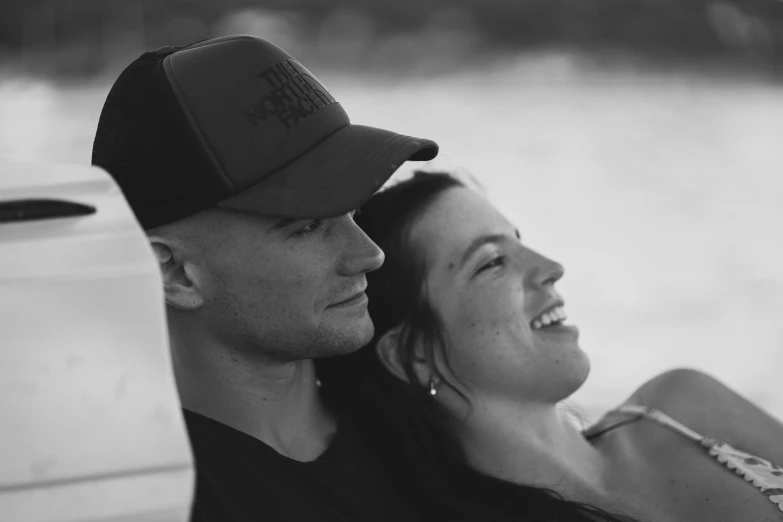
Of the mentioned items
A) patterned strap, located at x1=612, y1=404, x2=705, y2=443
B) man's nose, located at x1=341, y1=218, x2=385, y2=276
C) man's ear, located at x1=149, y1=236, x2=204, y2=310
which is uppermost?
man's nose, located at x1=341, y1=218, x2=385, y2=276

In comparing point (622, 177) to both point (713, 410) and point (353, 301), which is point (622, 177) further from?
point (353, 301)

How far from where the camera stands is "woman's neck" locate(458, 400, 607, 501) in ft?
4.93

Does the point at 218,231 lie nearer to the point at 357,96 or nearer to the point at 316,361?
the point at 316,361

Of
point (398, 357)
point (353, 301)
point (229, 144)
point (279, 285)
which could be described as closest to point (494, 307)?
point (398, 357)

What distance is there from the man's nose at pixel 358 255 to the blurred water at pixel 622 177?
1670 millimetres

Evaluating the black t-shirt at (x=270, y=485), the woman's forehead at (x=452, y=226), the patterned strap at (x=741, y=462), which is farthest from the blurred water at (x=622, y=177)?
the black t-shirt at (x=270, y=485)

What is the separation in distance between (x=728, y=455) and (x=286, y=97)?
0.96 m

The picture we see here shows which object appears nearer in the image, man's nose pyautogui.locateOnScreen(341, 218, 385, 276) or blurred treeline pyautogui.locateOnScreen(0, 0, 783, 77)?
man's nose pyautogui.locateOnScreen(341, 218, 385, 276)

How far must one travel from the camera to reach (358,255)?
1.20 meters

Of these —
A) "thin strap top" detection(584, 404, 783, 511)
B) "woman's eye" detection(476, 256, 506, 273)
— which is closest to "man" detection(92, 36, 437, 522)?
"woman's eye" detection(476, 256, 506, 273)

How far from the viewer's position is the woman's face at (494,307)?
151 centimetres

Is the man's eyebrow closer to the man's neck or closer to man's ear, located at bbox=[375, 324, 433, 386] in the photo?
man's ear, located at bbox=[375, 324, 433, 386]

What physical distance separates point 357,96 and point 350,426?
122 inches

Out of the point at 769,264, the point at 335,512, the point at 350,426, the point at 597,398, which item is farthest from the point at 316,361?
the point at 769,264
